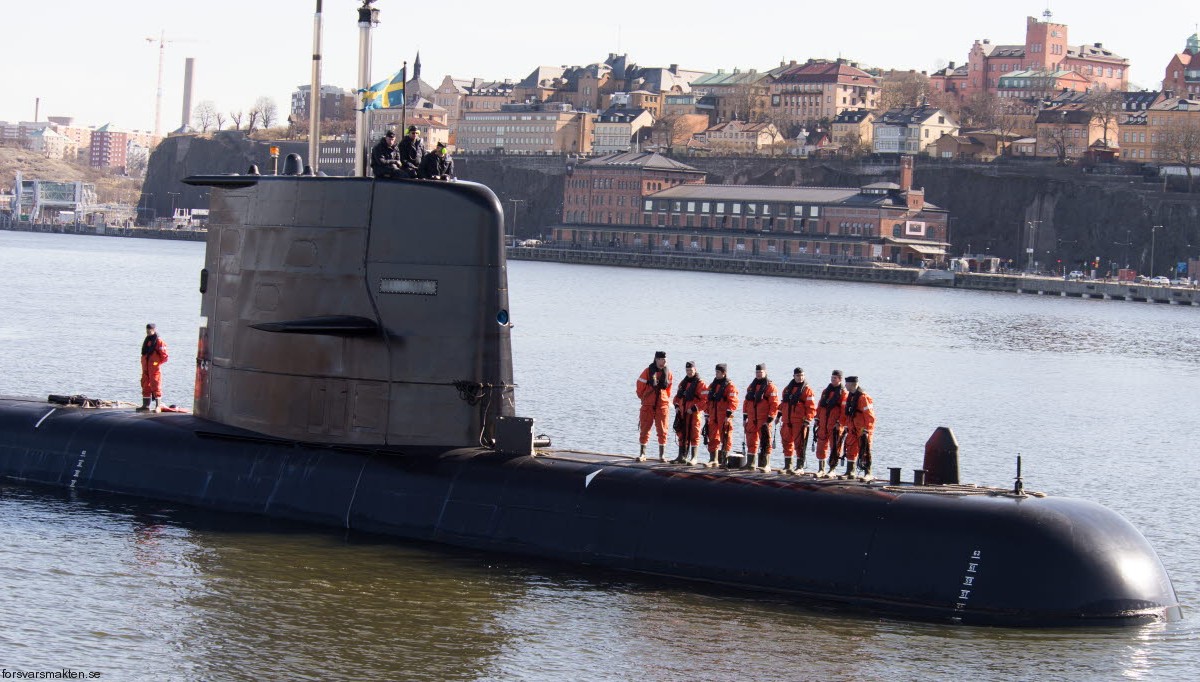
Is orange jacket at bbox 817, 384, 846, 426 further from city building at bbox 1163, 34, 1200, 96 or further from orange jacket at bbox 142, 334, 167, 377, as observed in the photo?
city building at bbox 1163, 34, 1200, 96

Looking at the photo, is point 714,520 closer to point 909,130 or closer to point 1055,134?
point 1055,134

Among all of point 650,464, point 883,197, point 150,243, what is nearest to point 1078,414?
point 650,464

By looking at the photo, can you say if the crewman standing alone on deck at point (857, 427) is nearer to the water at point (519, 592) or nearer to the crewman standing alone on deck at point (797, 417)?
the crewman standing alone on deck at point (797, 417)

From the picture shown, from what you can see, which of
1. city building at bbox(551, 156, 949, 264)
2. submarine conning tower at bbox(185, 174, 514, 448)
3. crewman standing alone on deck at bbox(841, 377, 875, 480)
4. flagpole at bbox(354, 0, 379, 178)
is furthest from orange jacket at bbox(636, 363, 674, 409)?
city building at bbox(551, 156, 949, 264)

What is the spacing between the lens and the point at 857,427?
19.8 metres

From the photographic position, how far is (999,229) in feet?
489

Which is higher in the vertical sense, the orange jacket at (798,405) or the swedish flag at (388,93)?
the swedish flag at (388,93)

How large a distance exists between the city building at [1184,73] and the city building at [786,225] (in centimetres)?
5135

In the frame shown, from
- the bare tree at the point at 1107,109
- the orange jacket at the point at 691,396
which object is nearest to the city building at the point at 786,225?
the bare tree at the point at 1107,109

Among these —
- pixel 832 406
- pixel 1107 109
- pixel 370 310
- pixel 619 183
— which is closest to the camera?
pixel 370 310

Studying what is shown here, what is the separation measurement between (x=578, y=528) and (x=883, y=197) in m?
127

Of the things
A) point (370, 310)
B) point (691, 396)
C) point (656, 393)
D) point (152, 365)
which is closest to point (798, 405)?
point (691, 396)

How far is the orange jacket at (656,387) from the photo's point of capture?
69.1 feet

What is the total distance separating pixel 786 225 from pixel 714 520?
134 meters
